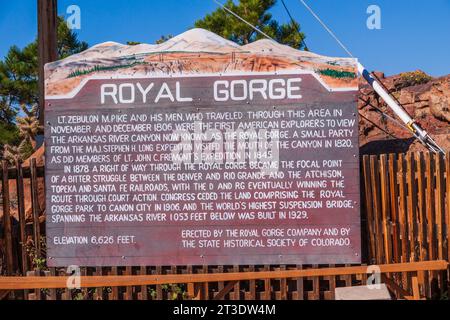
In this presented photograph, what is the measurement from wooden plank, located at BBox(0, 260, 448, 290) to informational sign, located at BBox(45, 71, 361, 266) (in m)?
0.13

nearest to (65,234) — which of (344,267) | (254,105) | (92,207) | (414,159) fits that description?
(92,207)

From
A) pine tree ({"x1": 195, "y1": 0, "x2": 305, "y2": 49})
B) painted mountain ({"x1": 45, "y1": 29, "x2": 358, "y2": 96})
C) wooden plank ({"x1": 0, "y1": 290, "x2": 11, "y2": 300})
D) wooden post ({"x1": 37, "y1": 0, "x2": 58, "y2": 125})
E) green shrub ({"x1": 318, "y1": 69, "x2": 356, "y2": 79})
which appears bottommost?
wooden plank ({"x1": 0, "y1": 290, "x2": 11, "y2": 300})

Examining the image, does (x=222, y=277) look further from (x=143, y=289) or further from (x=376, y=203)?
(x=376, y=203)

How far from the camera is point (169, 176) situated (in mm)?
7074

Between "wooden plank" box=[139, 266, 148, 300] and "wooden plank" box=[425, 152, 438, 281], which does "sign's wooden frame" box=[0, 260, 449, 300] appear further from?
"wooden plank" box=[425, 152, 438, 281]

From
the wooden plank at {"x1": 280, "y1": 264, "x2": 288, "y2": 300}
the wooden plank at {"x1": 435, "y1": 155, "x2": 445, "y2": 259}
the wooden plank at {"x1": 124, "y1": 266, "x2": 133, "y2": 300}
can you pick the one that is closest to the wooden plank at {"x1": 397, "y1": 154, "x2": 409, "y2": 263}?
the wooden plank at {"x1": 435, "y1": 155, "x2": 445, "y2": 259}

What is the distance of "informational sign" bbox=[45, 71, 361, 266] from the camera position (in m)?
7.00

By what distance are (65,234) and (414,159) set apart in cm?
404

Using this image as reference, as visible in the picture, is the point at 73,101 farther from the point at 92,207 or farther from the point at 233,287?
the point at 233,287

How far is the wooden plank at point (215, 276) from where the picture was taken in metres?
6.93

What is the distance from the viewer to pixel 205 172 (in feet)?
23.1

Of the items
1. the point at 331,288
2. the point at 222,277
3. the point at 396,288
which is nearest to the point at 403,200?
the point at 396,288

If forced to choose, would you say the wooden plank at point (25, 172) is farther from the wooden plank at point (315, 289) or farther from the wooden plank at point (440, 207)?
the wooden plank at point (440, 207)

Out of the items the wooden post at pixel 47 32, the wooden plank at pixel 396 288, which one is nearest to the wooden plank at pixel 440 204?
the wooden plank at pixel 396 288
